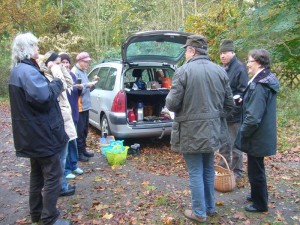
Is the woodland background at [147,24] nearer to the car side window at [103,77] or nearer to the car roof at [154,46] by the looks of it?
the car roof at [154,46]

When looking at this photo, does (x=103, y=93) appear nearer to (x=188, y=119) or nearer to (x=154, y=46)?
(x=154, y=46)

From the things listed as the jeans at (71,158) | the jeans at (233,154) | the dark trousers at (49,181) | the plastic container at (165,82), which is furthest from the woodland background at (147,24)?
the dark trousers at (49,181)

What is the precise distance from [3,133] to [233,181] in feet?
20.9

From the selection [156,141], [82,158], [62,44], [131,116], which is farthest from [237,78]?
[62,44]

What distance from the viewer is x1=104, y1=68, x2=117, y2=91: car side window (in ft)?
22.0

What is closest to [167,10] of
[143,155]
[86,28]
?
[86,28]

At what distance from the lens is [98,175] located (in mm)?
5418

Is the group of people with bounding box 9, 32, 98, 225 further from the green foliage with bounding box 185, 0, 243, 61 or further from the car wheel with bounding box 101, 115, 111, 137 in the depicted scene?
the green foliage with bounding box 185, 0, 243, 61

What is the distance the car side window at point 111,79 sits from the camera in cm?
671

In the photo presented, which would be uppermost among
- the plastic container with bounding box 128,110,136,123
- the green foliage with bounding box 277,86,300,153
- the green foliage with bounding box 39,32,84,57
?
the green foliage with bounding box 39,32,84,57

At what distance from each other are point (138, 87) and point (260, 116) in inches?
158

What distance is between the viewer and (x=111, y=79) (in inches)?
271

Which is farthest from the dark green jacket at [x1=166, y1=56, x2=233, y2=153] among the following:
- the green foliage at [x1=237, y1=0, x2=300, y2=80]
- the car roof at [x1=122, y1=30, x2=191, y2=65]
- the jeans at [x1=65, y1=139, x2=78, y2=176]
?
the green foliage at [x1=237, y1=0, x2=300, y2=80]

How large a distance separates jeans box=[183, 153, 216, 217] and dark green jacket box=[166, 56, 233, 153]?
172mm
